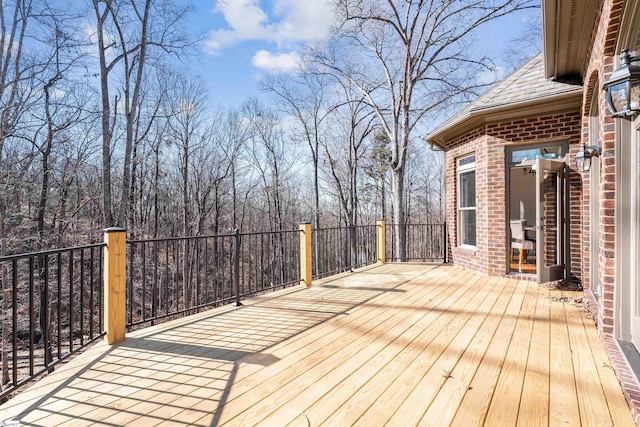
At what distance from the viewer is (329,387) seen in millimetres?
2055

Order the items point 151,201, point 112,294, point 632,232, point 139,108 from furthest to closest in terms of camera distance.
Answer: point 151,201 < point 139,108 < point 112,294 < point 632,232

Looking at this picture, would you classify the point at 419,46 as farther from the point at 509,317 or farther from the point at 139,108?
the point at 139,108

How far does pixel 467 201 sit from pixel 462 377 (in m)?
4.77

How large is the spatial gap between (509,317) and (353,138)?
14954mm

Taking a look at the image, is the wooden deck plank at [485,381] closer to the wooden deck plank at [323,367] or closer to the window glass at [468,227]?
the wooden deck plank at [323,367]

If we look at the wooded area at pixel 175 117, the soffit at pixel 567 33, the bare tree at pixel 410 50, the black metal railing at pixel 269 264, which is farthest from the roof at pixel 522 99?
the wooded area at pixel 175 117

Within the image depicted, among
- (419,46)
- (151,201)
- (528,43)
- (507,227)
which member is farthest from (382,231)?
(151,201)

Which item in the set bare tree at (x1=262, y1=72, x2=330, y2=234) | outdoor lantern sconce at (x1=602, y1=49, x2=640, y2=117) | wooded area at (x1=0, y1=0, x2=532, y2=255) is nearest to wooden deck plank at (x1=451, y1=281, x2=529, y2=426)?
outdoor lantern sconce at (x1=602, y1=49, x2=640, y2=117)

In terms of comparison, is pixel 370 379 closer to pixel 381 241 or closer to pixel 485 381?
pixel 485 381

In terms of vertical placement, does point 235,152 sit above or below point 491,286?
above

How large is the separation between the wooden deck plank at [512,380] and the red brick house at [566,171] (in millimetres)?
515

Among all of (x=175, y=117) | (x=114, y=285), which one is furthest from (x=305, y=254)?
(x=175, y=117)

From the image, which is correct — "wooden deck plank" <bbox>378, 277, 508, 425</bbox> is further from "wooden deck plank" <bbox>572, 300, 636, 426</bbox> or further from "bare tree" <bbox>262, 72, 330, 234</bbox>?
"bare tree" <bbox>262, 72, 330, 234</bbox>

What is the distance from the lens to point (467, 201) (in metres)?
6.36
